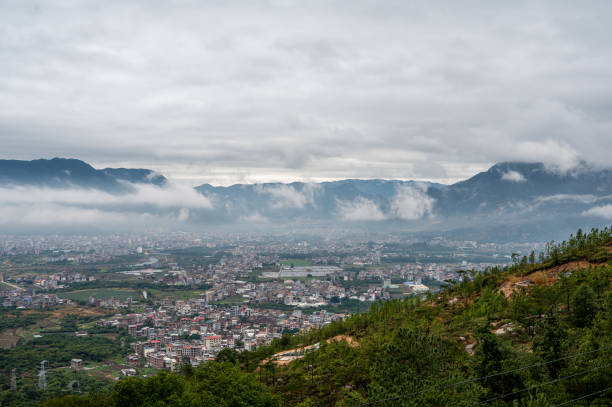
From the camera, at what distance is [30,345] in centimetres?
4719

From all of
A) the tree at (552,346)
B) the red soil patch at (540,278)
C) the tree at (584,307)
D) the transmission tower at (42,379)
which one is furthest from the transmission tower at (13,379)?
the tree at (584,307)

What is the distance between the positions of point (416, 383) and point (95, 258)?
5441 inches

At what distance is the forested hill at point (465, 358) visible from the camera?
10672 mm

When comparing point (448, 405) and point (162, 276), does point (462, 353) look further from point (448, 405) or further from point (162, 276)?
point (162, 276)

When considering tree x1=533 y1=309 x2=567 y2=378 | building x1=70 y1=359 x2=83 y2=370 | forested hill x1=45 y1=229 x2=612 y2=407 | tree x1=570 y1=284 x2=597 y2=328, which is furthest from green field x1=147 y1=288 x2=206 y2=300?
tree x1=533 y1=309 x2=567 y2=378

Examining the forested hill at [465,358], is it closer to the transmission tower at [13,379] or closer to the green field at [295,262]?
the transmission tower at [13,379]

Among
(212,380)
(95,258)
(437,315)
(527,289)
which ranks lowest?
(95,258)

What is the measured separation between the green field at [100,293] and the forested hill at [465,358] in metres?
57.5

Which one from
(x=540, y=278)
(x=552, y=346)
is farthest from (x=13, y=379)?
(x=540, y=278)

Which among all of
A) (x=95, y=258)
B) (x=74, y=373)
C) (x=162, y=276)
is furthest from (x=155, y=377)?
(x=95, y=258)

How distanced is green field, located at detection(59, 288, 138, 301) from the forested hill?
57.5 metres

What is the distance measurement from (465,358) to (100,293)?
271ft

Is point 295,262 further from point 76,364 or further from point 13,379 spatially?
point 13,379

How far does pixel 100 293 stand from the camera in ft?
266
